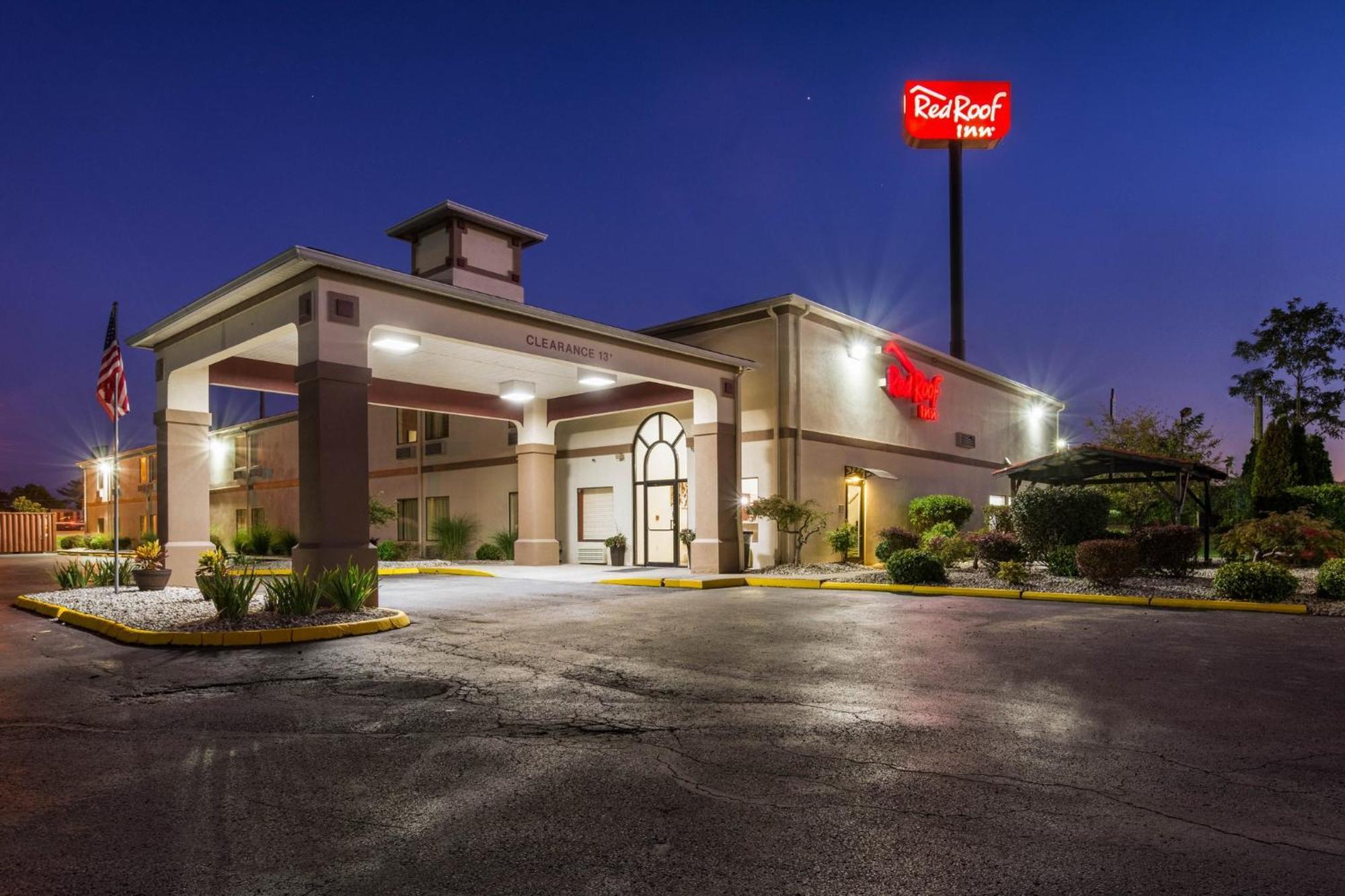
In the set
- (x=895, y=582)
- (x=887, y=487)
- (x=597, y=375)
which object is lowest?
(x=895, y=582)

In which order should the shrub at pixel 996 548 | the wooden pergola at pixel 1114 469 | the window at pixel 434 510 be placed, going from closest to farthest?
the shrub at pixel 996 548, the wooden pergola at pixel 1114 469, the window at pixel 434 510

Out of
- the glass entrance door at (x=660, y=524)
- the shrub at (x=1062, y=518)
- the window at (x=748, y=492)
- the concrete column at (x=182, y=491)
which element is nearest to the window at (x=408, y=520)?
the glass entrance door at (x=660, y=524)

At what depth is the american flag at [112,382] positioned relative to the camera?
15039 mm

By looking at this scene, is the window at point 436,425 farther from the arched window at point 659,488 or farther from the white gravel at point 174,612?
the white gravel at point 174,612

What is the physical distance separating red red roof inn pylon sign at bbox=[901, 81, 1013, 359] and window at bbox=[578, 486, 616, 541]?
2183 cm

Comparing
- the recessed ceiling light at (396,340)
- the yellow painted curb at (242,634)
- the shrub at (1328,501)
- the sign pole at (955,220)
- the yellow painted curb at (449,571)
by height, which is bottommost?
the yellow painted curb at (449,571)

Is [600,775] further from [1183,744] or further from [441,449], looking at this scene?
[441,449]

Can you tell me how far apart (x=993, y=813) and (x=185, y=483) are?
55.9 feet

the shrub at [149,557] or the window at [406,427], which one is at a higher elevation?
the window at [406,427]

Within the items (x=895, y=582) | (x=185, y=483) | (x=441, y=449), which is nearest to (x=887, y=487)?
(x=895, y=582)

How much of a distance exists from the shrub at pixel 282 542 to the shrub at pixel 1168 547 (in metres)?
29.4

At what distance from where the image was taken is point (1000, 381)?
33375 mm

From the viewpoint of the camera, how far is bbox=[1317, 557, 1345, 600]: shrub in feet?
42.5

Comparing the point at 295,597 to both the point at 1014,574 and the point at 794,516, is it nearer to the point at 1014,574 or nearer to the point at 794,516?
the point at 1014,574
